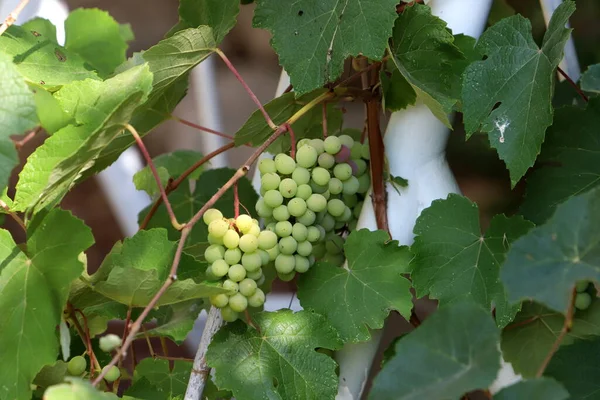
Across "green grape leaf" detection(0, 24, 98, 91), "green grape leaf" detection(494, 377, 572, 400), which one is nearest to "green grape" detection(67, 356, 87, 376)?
"green grape leaf" detection(0, 24, 98, 91)

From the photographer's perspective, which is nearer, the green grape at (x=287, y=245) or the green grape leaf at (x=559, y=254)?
the green grape leaf at (x=559, y=254)

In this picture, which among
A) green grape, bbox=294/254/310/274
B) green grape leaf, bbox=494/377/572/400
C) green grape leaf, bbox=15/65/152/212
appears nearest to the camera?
green grape leaf, bbox=494/377/572/400

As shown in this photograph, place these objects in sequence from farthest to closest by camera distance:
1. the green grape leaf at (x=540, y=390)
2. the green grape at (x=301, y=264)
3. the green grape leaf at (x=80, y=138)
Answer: the green grape at (x=301, y=264)
the green grape leaf at (x=80, y=138)
the green grape leaf at (x=540, y=390)

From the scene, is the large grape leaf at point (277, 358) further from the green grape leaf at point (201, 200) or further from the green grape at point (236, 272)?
the green grape leaf at point (201, 200)

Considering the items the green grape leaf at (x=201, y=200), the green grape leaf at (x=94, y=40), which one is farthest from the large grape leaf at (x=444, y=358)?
the green grape leaf at (x=94, y=40)

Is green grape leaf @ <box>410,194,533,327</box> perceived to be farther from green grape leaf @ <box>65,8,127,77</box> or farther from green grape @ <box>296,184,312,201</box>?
green grape leaf @ <box>65,8,127,77</box>

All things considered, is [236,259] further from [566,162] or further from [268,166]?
[566,162]

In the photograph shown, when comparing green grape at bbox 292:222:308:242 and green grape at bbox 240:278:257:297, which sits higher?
green grape at bbox 292:222:308:242

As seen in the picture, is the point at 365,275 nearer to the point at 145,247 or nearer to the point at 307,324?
the point at 307,324
